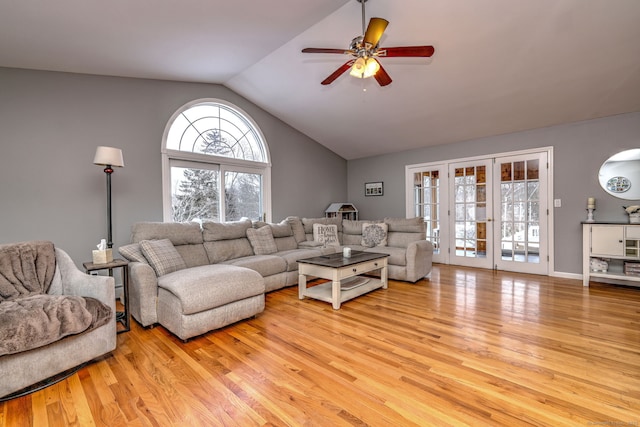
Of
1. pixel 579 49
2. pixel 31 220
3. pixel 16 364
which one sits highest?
pixel 579 49

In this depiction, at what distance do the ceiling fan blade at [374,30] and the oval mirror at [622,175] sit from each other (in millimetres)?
3956

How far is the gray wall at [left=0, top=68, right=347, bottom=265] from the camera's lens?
3.02m

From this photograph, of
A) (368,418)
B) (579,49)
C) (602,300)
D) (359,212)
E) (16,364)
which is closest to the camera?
(368,418)

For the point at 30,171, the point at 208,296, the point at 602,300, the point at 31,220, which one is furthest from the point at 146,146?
the point at 602,300

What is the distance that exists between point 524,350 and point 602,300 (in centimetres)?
202

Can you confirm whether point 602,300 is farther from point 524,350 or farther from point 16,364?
point 16,364

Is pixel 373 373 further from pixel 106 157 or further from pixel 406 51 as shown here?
pixel 106 157

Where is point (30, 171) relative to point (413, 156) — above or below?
below

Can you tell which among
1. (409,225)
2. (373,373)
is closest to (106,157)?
(373,373)

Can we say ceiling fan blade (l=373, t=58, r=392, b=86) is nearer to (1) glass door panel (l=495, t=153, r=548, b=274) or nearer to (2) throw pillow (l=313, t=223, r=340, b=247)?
(2) throw pillow (l=313, t=223, r=340, b=247)

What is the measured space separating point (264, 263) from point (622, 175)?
4895 millimetres

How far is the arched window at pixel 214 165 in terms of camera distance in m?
4.20

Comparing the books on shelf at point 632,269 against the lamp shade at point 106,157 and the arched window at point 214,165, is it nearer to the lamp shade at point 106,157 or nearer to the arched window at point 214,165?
the arched window at point 214,165

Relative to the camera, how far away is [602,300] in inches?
130
